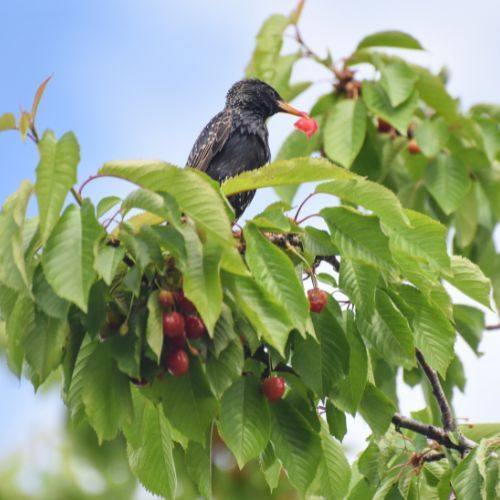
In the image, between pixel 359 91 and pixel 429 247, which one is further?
pixel 359 91

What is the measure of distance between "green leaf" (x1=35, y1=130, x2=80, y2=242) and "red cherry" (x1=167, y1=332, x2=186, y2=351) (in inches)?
19.0

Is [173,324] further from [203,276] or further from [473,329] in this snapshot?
[473,329]

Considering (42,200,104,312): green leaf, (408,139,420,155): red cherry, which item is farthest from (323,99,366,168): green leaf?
(42,200,104,312): green leaf

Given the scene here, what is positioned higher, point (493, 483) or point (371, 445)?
point (493, 483)

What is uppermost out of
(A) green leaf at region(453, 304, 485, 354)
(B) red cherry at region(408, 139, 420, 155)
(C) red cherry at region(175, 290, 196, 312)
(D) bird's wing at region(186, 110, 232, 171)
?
(C) red cherry at region(175, 290, 196, 312)

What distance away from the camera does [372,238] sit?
125 inches

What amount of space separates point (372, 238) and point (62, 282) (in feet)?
3.08

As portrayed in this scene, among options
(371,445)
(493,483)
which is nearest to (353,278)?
(493,483)

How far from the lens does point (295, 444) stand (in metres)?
3.37

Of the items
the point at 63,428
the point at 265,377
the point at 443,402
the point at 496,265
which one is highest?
the point at 265,377

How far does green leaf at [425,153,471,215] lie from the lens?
6.39 m

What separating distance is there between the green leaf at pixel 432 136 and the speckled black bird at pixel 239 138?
0.97 metres

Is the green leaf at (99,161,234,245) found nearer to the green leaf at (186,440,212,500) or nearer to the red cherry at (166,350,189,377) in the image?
the red cherry at (166,350,189,377)

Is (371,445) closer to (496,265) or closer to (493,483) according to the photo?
(493,483)
